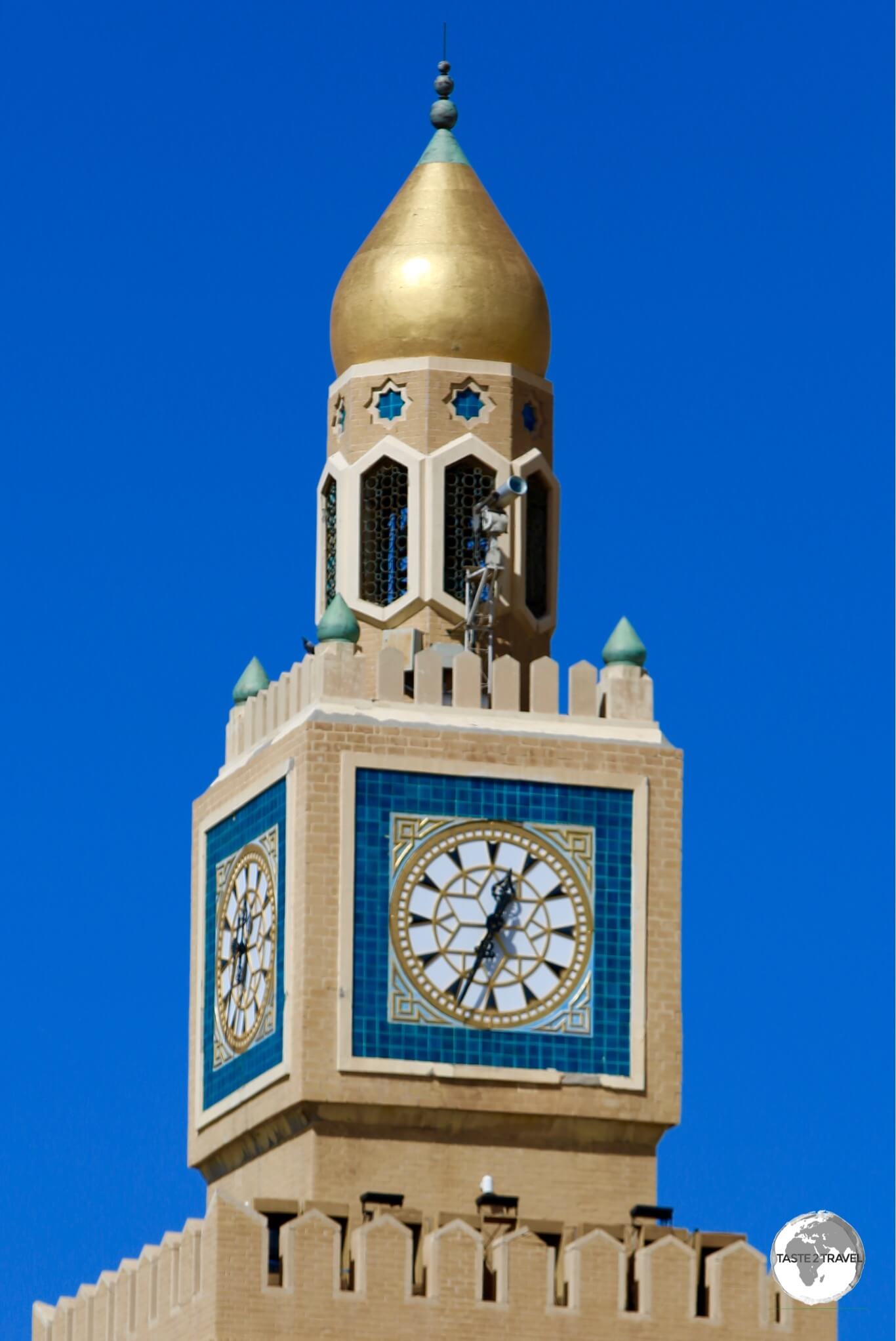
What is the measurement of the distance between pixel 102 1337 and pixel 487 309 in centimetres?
1178

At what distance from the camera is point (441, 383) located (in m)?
68.1

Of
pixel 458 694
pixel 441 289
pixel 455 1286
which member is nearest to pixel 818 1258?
pixel 455 1286

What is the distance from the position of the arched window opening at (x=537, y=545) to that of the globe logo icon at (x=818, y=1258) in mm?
8082

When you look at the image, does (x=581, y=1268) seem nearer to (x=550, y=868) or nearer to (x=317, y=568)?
(x=550, y=868)

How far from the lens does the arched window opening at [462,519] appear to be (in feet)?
222

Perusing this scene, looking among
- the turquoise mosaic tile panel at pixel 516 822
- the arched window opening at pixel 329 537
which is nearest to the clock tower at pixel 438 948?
the turquoise mosaic tile panel at pixel 516 822

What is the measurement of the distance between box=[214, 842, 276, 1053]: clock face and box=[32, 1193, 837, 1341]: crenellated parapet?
120 inches

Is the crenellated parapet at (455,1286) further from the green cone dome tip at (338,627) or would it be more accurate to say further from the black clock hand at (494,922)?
the green cone dome tip at (338,627)

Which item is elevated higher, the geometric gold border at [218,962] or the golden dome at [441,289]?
the golden dome at [441,289]

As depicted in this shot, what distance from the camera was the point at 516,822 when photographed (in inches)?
2586

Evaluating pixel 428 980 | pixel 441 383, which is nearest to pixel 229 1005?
pixel 428 980

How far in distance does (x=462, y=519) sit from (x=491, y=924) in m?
4.96

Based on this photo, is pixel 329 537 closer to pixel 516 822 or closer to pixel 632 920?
pixel 516 822

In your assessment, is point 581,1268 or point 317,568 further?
point 317,568
